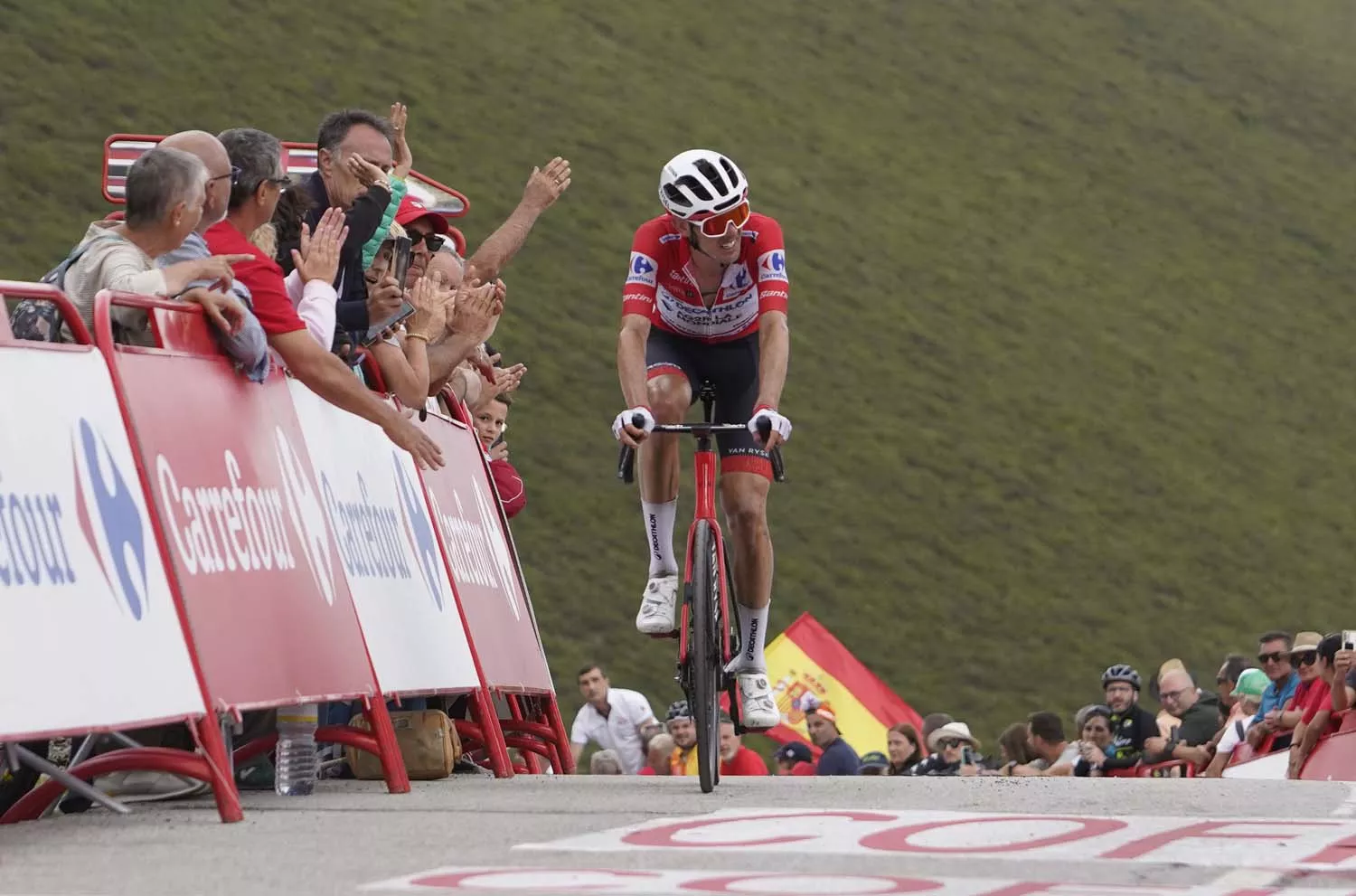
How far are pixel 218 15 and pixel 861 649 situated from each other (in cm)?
1530

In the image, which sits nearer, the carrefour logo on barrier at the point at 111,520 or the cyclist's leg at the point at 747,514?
the carrefour logo on barrier at the point at 111,520

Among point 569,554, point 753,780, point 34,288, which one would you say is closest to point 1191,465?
point 569,554

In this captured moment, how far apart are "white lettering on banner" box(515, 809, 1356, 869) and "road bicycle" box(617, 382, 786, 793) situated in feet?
4.40

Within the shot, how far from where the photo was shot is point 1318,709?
36.3 feet

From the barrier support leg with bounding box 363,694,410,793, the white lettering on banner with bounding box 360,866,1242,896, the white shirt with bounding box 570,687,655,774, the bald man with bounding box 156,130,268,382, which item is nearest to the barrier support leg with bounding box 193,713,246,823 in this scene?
the barrier support leg with bounding box 363,694,410,793

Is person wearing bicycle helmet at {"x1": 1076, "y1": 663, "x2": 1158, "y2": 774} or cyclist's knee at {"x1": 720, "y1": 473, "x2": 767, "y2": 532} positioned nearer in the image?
cyclist's knee at {"x1": 720, "y1": 473, "x2": 767, "y2": 532}

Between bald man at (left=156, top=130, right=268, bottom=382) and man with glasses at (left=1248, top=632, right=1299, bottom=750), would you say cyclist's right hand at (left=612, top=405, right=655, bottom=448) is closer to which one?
bald man at (left=156, top=130, right=268, bottom=382)

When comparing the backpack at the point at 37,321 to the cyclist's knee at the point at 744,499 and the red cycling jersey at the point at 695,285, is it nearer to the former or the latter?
the red cycling jersey at the point at 695,285

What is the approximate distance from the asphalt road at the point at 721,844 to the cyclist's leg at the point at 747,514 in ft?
3.30

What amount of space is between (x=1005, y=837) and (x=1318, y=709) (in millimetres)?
6528

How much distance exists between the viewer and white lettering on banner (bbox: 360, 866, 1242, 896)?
13.2ft

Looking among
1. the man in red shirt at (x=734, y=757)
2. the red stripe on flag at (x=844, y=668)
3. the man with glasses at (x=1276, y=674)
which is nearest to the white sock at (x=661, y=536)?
the man with glasses at (x=1276, y=674)

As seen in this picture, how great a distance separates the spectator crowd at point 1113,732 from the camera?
11.4 meters

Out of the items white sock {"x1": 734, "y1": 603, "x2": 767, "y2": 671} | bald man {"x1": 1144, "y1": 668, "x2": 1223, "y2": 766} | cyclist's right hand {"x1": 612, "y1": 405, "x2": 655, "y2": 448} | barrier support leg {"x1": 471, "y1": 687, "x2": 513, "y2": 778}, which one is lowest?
bald man {"x1": 1144, "y1": 668, "x2": 1223, "y2": 766}
